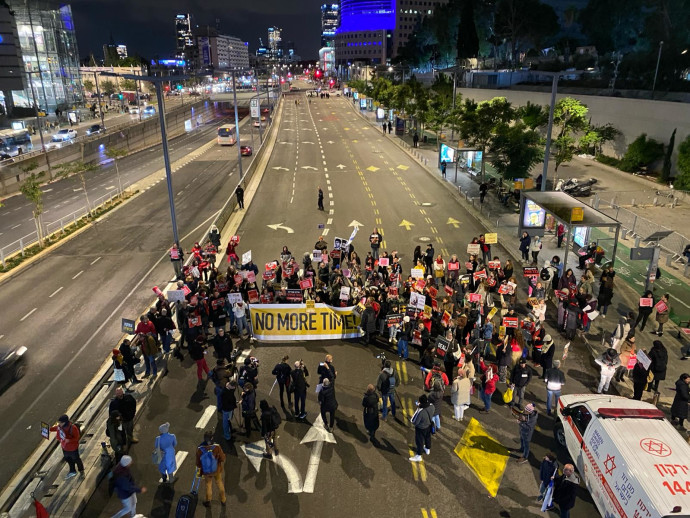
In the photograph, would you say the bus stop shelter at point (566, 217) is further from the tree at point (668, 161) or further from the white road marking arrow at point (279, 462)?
the tree at point (668, 161)

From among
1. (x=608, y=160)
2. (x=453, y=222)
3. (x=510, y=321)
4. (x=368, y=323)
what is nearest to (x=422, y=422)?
(x=510, y=321)

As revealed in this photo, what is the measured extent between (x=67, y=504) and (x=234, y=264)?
14.0 meters

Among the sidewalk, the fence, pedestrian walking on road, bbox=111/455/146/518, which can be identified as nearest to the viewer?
pedestrian walking on road, bbox=111/455/146/518

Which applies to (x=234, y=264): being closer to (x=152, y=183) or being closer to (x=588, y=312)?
(x=588, y=312)

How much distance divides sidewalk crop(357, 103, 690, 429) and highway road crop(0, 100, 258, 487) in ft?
56.3

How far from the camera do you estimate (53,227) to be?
34.1 meters

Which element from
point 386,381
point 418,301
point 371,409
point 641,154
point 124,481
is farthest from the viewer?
point 641,154

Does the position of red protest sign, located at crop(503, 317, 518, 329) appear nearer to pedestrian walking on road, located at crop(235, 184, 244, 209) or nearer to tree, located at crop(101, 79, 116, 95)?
pedestrian walking on road, located at crop(235, 184, 244, 209)

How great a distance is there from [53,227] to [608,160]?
50.9m

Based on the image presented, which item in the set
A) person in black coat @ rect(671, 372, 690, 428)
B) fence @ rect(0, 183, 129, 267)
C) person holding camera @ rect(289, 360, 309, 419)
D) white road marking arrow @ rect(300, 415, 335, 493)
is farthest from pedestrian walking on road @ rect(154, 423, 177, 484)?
fence @ rect(0, 183, 129, 267)

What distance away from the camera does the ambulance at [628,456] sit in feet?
28.6

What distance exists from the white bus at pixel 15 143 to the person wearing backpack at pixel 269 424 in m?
54.9

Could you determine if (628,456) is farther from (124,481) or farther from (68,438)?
(68,438)

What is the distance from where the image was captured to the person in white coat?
13.2 metres
